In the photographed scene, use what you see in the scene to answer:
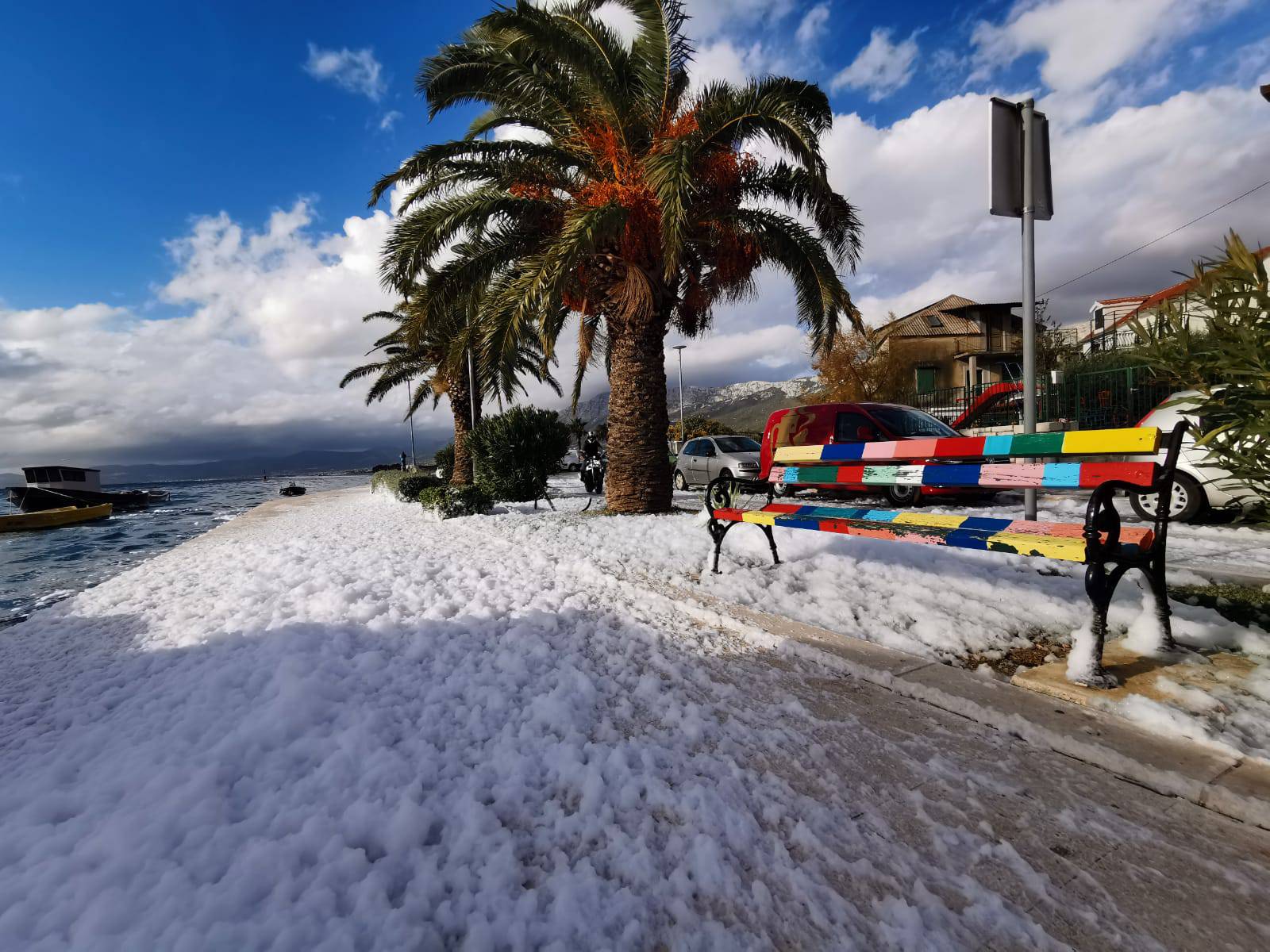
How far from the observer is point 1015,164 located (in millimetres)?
4887

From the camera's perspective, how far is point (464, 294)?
10.1 m

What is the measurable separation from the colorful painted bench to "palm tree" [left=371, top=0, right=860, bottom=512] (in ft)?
14.7

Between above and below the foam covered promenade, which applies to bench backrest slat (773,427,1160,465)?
above

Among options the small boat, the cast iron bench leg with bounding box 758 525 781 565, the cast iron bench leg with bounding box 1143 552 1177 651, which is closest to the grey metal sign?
the cast iron bench leg with bounding box 758 525 781 565

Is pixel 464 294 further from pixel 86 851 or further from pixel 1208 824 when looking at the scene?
pixel 1208 824

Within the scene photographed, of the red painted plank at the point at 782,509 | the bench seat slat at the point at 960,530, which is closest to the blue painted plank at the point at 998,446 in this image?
the bench seat slat at the point at 960,530

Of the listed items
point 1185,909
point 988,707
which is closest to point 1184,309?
A: point 988,707

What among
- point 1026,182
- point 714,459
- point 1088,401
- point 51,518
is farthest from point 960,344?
point 51,518

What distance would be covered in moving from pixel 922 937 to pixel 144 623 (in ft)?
19.1

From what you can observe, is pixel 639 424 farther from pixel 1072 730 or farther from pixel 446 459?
pixel 446 459

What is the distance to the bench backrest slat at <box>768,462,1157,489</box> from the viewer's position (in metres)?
2.83

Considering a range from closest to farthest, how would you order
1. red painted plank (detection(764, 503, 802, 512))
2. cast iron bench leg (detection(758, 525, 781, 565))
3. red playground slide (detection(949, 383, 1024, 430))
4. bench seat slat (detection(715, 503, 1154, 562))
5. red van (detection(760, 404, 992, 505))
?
1. bench seat slat (detection(715, 503, 1154, 562))
2. red painted plank (detection(764, 503, 802, 512))
3. cast iron bench leg (detection(758, 525, 781, 565))
4. red van (detection(760, 404, 992, 505))
5. red playground slide (detection(949, 383, 1024, 430))

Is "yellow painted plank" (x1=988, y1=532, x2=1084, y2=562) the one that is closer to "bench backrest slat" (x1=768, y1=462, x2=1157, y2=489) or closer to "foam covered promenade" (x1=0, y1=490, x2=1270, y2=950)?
"bench backrest slat" (x1=768, y1=462, x2=1157, y2=489)

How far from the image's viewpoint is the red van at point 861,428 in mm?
9492
